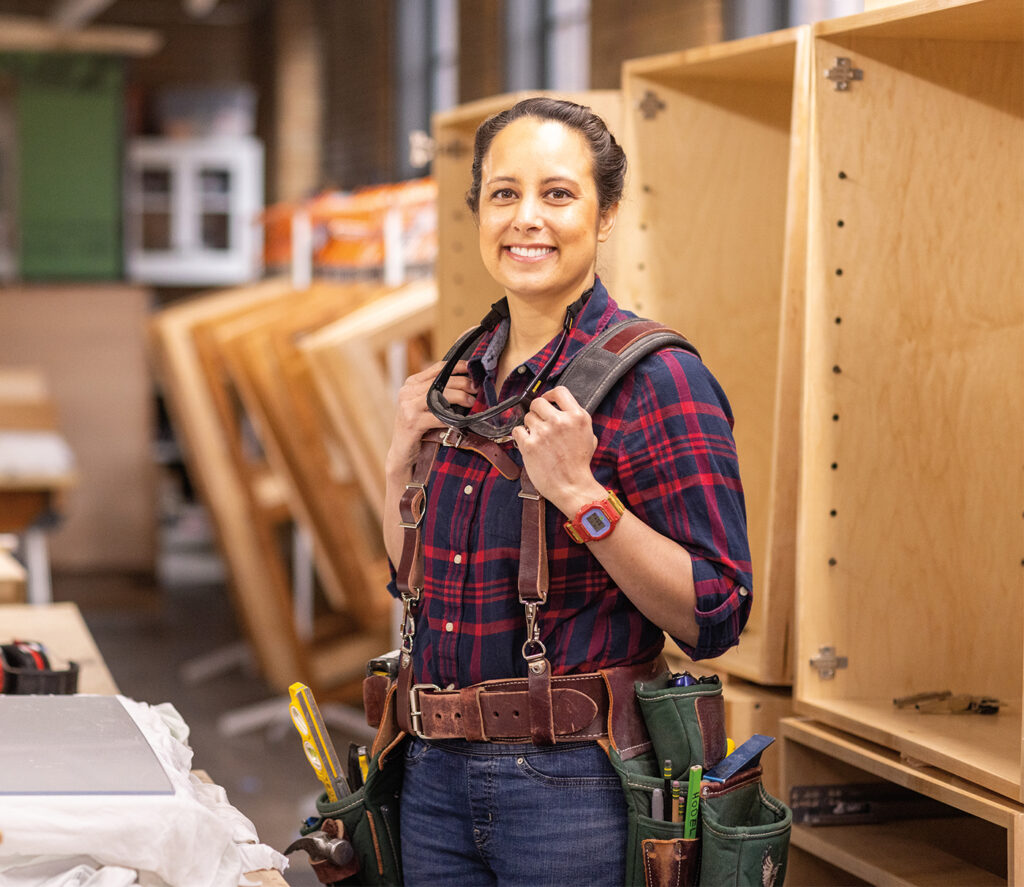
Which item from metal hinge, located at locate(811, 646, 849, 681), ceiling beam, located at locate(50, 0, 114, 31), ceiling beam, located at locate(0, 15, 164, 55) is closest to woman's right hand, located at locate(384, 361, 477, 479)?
metal hinge, located at locate(811, 646, 849, 681)

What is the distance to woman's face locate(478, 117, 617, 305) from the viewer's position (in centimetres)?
178

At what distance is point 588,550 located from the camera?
1746 mm

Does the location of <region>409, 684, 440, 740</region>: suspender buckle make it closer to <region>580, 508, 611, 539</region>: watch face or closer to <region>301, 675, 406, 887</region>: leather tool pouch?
<region>301, 675, 406, 887</region>: leather tool pouch

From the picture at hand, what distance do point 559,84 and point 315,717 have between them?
6188mm

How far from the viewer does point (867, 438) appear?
264 centimetres

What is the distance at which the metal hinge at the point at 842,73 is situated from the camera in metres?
2.56

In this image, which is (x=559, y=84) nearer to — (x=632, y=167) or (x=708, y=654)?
(x=632, y=167)

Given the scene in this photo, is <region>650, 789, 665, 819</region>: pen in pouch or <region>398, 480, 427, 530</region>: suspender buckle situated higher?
<region>398, 480, 427, 530</region>: suspender buckle

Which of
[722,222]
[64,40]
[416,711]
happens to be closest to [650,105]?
[722,222]

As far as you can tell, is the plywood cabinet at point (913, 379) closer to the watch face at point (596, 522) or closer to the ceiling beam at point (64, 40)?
the watch face at point (596, 522)

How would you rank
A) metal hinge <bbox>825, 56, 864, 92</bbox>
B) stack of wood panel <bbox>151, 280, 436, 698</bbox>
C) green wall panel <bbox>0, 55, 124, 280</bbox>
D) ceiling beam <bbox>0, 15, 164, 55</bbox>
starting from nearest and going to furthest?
metal hinge <bbox>825, 56, 864, 92</bbox>, stack of wood panel <bbox>151, 280, 436, 698</bbox>, ceiling beam <bbox>0, 15, 164, 55</bbox>, green wall panel <bbox>0, 55, 124, 280</bbox>

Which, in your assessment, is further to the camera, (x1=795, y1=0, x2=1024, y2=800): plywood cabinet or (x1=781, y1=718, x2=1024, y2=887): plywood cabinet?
(x1=795, y1=0, x2=1024, y2=800): plywood cabinet

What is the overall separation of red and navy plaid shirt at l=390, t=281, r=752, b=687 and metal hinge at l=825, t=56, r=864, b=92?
0.98 meters

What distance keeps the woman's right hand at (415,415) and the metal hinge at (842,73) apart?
3.48 feet
